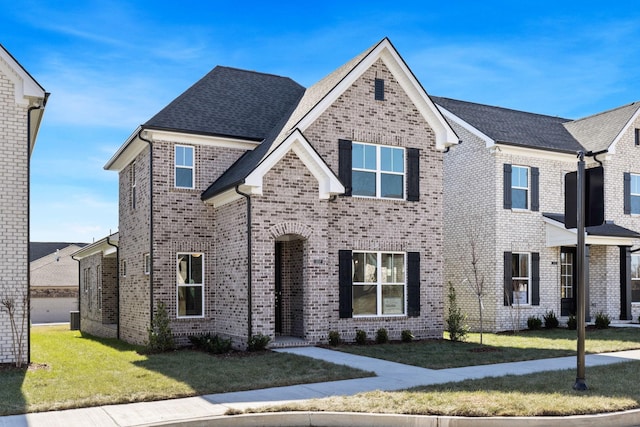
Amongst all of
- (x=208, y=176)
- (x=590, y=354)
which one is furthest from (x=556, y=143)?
(x=208, y=176)

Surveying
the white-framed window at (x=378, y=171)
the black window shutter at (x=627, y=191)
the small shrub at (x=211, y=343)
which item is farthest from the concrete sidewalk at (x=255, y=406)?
the black window shutter at (x=627, y=191)

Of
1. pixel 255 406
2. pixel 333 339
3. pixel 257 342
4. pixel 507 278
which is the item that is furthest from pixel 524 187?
pixel 255 406

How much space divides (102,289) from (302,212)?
12.1 metres

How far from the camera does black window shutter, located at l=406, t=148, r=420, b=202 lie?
64.5 ft

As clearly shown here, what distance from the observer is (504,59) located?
16906mm

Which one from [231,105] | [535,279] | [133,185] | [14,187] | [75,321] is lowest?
[75,321]

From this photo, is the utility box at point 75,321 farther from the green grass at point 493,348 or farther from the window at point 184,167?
the green grass at point 493,348

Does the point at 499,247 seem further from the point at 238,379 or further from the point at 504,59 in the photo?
the point at 238,379

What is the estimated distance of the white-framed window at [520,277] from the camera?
2350 centimetres

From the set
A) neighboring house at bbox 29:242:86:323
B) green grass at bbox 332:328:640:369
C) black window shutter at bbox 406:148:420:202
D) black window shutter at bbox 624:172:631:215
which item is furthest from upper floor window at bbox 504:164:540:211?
neighboring house at bbox 29:242:86:323

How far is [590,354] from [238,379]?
8.80m

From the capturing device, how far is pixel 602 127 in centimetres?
2667

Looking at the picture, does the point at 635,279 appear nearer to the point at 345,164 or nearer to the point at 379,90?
the point at 379,90

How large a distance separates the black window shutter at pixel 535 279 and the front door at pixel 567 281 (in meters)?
1.52
